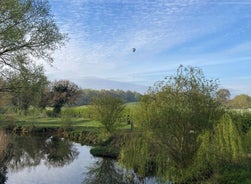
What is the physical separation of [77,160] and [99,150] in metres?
1.83

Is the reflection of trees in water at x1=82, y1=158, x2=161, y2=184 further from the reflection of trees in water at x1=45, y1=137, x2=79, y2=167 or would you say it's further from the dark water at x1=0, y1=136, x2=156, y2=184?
the reflection of trees in water at x1=45, y1=137, x2=79, y2=167

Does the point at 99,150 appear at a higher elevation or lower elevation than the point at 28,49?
lower

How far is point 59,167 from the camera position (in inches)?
754

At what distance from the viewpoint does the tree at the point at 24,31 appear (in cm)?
1493

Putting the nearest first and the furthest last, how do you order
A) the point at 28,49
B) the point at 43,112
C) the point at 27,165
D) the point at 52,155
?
the point at 28,49 < the point at 27,165 < the point at 52,155 < the point at 43,112

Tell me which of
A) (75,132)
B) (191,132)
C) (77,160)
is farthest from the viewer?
(75,132)

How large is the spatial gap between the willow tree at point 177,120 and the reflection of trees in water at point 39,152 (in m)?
9.04

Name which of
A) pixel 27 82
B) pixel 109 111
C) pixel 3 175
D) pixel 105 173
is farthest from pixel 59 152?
pixel 27 82

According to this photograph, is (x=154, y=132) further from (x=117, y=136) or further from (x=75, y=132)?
(x=75, y=132)

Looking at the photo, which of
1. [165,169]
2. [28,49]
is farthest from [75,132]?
[165,169]

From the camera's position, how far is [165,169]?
13516 millimetres

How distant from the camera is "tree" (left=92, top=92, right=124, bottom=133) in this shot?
2673cm

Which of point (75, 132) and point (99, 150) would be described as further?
point (75, 132)

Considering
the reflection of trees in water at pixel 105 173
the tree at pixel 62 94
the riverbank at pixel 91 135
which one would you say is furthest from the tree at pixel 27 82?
the tree at pixel 62 94
